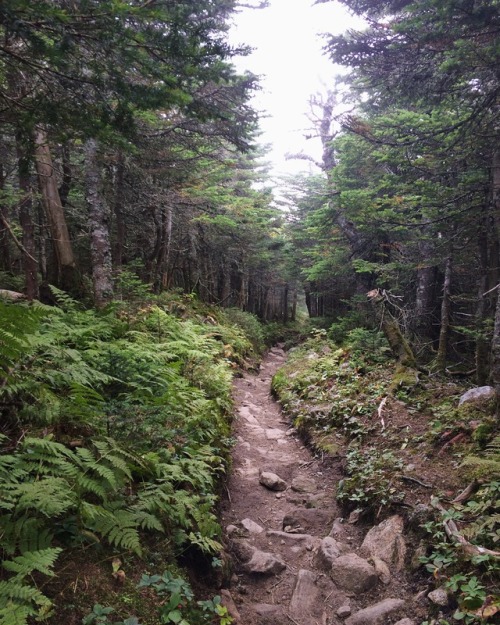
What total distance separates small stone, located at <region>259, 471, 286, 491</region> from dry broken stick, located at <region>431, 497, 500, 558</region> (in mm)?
2569

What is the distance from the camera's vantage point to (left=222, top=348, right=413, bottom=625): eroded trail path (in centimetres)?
374

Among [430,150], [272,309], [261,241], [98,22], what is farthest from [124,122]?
[272,309]

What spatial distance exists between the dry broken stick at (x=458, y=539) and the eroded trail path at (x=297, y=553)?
24.0 inches

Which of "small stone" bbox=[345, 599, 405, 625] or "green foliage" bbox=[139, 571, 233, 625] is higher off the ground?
"green foliage" bbox=[139, 571, 233, 625]

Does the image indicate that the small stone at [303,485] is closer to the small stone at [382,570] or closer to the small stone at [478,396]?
the small stone at [382,570]

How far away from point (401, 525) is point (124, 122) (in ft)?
18.9

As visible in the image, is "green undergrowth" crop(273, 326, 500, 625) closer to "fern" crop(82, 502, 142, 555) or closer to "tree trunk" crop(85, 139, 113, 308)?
"fern" crop(82, 502, 142, 555)

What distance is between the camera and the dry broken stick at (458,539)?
348 centimetres

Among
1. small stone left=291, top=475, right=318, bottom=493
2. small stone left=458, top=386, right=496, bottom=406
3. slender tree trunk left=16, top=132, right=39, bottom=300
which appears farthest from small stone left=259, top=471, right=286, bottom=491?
slender tree trunk left=16, top=132, right=39, bottom=300

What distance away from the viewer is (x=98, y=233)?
9555 millimetres

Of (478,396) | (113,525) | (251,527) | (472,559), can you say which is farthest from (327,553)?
(478,396)

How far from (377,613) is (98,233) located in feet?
30.2

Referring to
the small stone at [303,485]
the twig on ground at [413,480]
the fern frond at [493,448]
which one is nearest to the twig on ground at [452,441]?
the fern frond at [493,448]

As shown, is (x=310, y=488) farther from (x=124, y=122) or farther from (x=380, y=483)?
(x=124, y=122)
